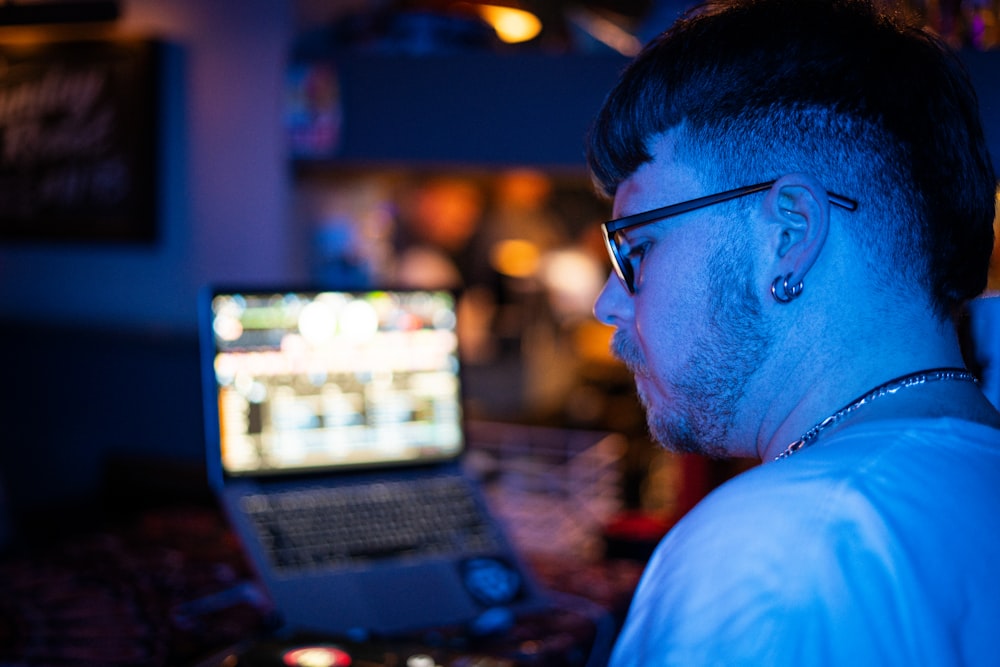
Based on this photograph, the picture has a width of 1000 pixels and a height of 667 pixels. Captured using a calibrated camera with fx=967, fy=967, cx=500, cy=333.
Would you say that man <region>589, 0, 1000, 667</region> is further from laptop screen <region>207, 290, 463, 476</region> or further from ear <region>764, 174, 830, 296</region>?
laptop screen <region>207, 290, 463, 476</region>

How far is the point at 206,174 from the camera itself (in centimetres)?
266

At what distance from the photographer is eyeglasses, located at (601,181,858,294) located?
728mm

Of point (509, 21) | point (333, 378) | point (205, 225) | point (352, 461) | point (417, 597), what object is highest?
point (509, 21)

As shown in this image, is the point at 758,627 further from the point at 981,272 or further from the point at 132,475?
the point at 132,475

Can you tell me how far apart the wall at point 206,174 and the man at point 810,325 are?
5.75 feet

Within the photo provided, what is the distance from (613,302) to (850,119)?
287 millimetres

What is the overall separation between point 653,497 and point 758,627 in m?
2.92

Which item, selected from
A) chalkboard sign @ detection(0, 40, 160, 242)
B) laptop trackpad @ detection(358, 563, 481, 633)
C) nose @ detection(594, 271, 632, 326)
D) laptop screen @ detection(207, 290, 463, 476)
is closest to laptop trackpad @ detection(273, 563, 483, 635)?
laptop trackpad @ detection(358, 563, 481, 633)

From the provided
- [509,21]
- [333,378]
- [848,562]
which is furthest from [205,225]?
[848,562]

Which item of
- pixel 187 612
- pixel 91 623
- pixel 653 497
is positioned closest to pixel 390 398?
pixel 187 612

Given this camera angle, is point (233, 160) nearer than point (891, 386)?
No

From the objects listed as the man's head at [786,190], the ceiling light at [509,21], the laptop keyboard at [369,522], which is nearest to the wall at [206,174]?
the ceiling light at [509,21]

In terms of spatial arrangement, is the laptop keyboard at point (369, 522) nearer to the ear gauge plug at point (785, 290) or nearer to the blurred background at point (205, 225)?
the blurred background at point (205, 225)

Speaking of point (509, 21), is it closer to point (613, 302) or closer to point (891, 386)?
point (613, 302)
